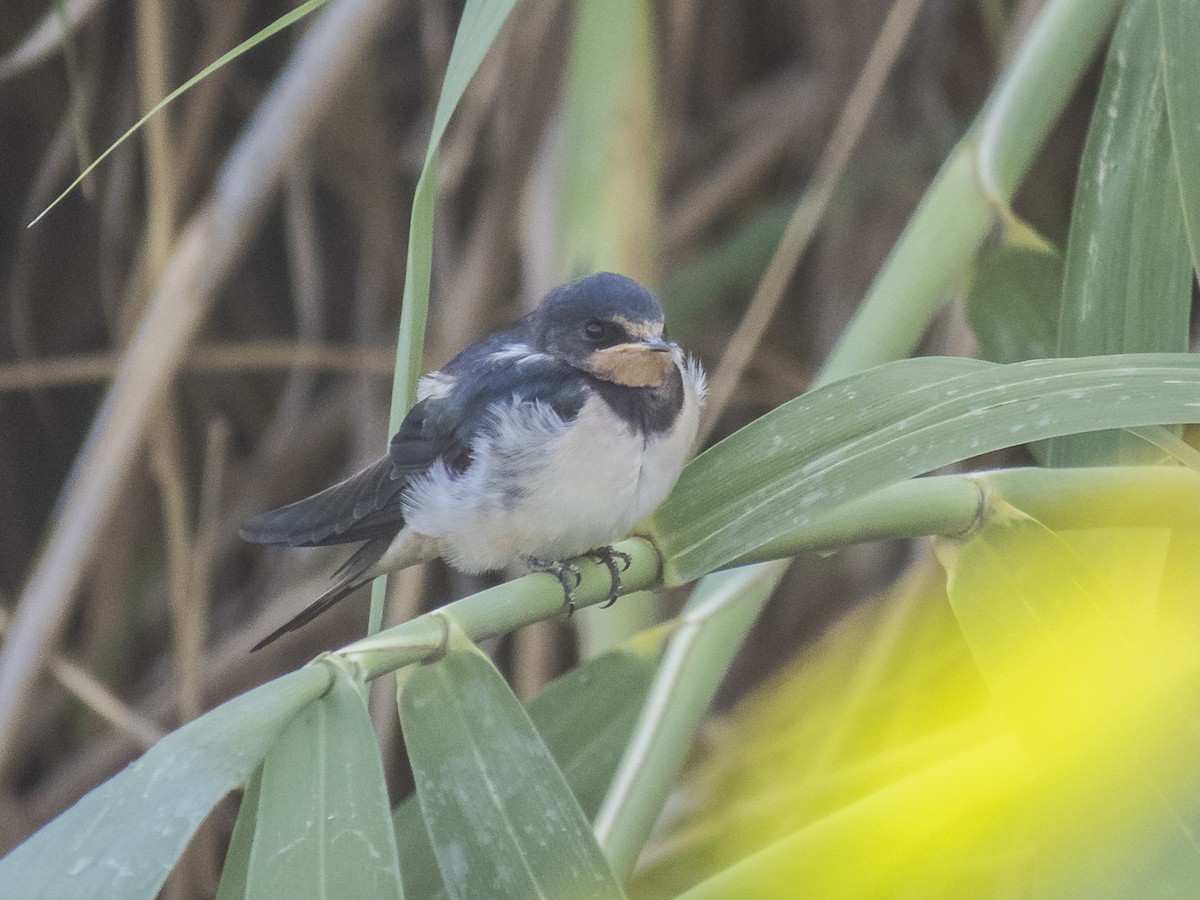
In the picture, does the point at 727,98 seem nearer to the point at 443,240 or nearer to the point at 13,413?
the point at 443,240

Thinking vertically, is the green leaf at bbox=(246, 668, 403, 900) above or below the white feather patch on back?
above

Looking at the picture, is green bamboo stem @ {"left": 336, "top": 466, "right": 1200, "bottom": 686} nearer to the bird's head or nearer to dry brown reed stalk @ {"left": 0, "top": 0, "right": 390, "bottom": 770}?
the bird's head

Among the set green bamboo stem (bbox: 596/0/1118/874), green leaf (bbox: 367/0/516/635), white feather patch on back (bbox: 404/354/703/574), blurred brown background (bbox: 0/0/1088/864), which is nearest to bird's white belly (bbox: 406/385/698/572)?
white feather patch on back (bbox: 404/354/703/574)

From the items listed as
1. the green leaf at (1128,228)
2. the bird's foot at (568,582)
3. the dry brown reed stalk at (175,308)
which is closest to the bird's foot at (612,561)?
the bird's foot at (568,582)

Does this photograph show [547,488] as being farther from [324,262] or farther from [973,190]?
[324,262]

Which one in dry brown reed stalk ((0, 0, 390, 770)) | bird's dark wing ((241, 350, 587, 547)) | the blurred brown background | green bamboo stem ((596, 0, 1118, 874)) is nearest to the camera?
green bamboo stem ((596, 0, 1118, 874))

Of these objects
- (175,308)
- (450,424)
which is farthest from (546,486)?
(175,308)

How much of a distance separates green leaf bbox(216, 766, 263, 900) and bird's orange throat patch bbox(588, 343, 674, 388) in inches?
19.2

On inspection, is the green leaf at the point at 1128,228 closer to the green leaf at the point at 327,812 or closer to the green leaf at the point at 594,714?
the green leaf at the point at 594,714

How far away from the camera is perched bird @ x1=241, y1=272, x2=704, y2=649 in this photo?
34.1 inches

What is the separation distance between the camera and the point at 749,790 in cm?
125

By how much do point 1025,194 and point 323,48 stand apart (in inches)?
35.4

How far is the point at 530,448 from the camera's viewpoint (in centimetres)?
91

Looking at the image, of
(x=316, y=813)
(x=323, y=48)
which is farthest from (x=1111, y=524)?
(x=323, y=48)
